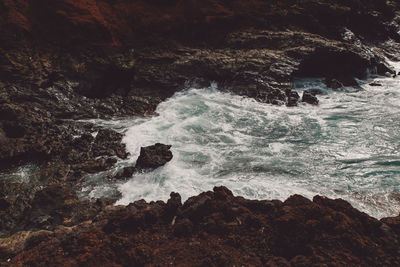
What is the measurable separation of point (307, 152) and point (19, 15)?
13523 millimetres

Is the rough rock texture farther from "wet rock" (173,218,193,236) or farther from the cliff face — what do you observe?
the cliff face

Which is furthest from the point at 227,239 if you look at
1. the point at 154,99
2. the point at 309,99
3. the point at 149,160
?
the point at 309,99

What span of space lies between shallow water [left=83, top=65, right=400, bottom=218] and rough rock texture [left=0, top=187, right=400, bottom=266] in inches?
100

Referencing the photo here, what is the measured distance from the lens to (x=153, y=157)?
8.22m

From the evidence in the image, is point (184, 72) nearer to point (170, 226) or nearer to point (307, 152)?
point (307, 152)

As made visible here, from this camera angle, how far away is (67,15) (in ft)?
44.1

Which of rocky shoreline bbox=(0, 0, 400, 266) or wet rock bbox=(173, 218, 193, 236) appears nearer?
rocky shoreline bbox=(0, 0, 400, 266)

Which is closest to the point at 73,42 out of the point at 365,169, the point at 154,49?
the point at 154,49

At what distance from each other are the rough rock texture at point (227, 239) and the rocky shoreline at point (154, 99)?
0.06ft

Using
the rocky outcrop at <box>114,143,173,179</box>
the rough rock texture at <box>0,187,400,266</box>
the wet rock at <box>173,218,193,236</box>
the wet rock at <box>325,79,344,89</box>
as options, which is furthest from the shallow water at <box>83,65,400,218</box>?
the wet rock at <box>173,218,193,236</box>

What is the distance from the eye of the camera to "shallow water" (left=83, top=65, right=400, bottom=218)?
7.07 m

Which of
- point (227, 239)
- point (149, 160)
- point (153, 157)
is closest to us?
point (227, 239)

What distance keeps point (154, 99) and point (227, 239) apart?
9.67 metres

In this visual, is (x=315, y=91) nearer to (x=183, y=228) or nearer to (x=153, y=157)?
(x=153, y=157)
